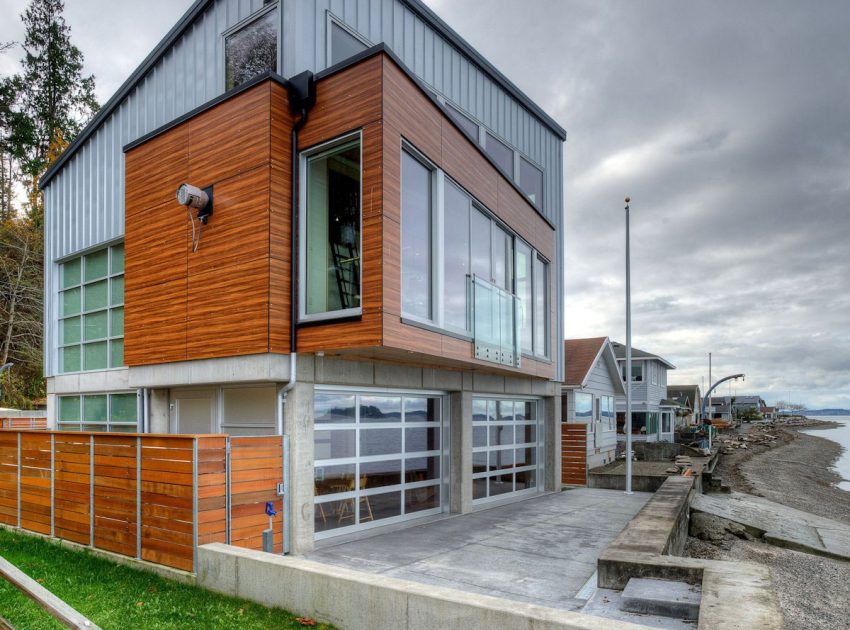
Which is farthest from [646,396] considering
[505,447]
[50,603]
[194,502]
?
[50,603]

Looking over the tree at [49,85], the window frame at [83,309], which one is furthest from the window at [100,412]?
the tree at [49,85]

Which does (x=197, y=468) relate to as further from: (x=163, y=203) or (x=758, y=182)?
(x=758, y=182)

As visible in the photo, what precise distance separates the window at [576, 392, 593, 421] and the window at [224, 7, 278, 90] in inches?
740

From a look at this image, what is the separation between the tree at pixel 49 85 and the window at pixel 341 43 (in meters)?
27.5

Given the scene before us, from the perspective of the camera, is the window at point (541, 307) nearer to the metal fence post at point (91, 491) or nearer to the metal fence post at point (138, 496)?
the metal fence post at point (138, 496)

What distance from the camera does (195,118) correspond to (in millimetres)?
9586

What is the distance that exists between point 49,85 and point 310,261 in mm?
32631

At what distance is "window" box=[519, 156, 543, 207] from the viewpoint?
16.2 m

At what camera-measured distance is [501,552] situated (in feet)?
29.2

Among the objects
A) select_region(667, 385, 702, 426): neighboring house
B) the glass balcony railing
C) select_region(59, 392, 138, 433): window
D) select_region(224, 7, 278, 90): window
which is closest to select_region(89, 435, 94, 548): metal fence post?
select_region(59, 392, 138, 433): window

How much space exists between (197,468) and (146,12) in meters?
17.9

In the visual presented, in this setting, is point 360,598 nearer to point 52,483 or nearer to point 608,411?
point 52,483

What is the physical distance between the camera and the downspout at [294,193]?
8391 millimetres

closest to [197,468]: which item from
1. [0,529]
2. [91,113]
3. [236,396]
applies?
[236,396]
